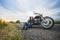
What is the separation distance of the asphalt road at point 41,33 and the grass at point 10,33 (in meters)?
0.05

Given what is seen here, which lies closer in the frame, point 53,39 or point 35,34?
point 53,39

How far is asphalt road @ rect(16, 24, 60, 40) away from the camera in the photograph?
2.69ft

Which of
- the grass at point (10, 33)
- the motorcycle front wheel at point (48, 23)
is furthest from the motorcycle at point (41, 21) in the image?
the grass at point (10, 33)

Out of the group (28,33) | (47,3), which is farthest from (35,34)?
(47,3)

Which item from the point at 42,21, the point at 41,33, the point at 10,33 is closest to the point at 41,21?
the point at 42,21

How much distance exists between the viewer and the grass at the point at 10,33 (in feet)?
2.72

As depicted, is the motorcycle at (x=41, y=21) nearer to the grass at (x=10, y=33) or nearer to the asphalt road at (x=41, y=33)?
the asphalt road at (x=41, y=33)

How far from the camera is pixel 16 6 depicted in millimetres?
949

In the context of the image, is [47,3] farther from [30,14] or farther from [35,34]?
[35,34]

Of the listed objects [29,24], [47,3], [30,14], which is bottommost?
[29,24]

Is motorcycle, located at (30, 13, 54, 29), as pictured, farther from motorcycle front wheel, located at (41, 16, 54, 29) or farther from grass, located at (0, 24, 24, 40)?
grass, located at (0, 24, 24, 40)

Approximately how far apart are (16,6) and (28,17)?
0.57 feet

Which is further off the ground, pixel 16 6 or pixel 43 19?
pixel 16 6

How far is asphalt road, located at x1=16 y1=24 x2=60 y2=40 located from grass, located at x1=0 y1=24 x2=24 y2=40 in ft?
0.17
